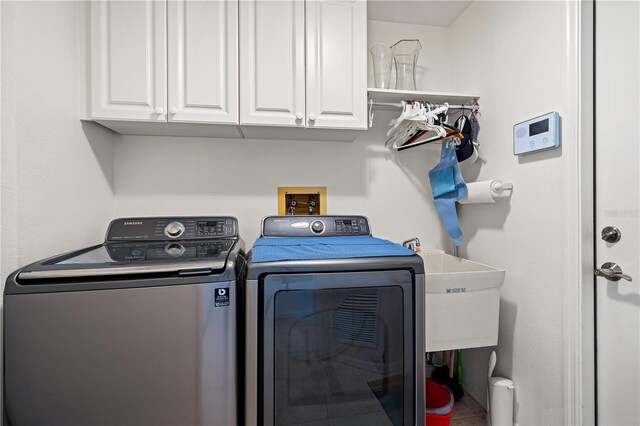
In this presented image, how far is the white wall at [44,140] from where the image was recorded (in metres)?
0.96

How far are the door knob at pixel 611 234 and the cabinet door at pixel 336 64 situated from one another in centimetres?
113

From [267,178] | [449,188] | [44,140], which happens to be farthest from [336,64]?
[44,140]

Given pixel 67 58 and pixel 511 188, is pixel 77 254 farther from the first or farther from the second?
pixel 511 188

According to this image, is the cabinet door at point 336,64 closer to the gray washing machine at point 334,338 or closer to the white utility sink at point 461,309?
the gray washing machine at point 334,338

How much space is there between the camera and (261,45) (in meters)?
1.48

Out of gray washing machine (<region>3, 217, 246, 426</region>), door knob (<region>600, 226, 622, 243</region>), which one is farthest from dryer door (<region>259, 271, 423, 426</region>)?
door knob (<region>600, 226, 622, 243</region>)

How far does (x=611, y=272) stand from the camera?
1148 millimetres

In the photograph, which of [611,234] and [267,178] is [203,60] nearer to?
[267,178]

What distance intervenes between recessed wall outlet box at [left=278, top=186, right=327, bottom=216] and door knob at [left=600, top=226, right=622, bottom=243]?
1330 mm

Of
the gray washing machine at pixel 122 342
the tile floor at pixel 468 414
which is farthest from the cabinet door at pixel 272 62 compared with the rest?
the tile floor at pixel 468 414

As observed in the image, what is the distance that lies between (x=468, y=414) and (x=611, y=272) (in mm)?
1087

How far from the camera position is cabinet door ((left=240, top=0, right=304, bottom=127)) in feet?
4.81

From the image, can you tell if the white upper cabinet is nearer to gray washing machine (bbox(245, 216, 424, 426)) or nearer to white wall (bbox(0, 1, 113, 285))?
white wall (bbox(0, 1, 113, 285))

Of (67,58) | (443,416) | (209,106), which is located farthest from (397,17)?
(443,416)
